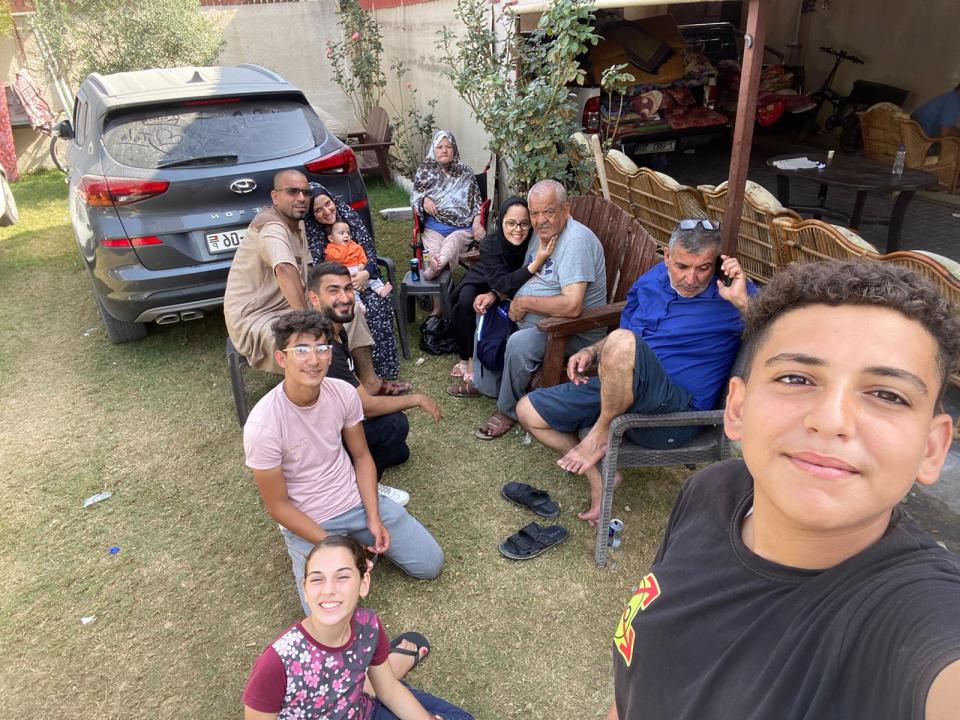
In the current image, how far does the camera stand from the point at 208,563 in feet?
9.33

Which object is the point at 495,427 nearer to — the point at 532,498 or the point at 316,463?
the point at 532,498

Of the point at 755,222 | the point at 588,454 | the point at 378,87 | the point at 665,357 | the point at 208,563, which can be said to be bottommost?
the point at 208,563

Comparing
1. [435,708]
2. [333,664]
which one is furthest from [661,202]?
[333,664]

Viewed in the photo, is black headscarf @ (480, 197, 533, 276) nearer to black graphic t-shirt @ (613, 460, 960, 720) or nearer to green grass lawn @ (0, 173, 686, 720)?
green grass lawn @ (0, 173, 686, 720)

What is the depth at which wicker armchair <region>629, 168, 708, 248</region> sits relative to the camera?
4.25 meters

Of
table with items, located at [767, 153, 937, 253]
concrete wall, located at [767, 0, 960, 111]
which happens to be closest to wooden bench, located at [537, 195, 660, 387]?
table with items, located at [767, 153, 937, 253]

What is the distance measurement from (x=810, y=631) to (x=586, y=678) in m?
1.67

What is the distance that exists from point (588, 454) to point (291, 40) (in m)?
10.3

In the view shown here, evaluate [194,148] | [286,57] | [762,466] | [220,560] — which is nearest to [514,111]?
[194,148]

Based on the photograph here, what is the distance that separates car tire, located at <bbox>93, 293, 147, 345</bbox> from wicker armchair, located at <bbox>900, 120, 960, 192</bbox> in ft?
25.0

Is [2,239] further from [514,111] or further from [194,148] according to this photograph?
[514,111]

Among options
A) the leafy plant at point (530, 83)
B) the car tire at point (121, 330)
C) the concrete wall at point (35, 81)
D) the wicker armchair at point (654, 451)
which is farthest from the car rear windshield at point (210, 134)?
the concrete wall at point (35, 81)

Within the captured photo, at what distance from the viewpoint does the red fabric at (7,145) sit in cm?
949

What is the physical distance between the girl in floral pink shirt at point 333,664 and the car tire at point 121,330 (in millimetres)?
3589
